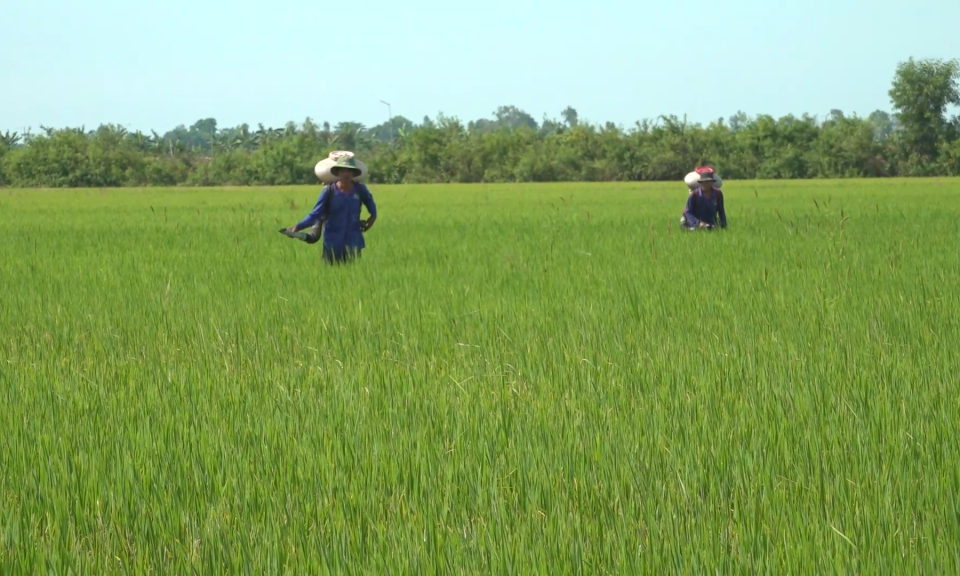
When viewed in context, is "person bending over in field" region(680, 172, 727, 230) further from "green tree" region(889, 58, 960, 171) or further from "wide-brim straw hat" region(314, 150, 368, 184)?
"green tree" region(889, 58, 960, 171)

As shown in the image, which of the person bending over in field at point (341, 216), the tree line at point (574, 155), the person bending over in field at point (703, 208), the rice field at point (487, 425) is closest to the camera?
the rice field at point (487, 425)

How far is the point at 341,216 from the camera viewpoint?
31.8 ft

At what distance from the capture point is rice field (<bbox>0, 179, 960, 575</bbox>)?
2541 mm

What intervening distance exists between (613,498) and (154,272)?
768cm

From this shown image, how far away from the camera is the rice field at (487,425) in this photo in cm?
254

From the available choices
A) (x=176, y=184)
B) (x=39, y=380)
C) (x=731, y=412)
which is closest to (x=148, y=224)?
(x=39, y=380)

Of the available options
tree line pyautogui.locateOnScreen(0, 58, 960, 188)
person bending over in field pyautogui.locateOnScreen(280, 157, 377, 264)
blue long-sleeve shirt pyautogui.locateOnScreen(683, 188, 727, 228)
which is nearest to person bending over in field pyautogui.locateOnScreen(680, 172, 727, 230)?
blue long-sleeve shirt pyautogui.locateOnScreen(683, 188, 727, 228)

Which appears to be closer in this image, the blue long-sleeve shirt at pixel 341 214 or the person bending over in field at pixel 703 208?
the blue long-sleeve shirt at pixel 341 214

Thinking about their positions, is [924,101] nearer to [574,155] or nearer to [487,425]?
[574,155]

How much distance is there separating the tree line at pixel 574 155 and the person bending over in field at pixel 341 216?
5357 cm

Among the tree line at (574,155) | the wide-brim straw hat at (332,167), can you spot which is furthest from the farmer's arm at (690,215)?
the tree line at (574,155)

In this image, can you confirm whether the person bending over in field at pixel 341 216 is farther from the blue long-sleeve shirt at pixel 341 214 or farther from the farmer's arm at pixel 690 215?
the farmer's arm at pixel 690 215

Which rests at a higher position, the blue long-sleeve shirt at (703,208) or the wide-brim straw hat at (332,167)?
the wide-brim straw hat at (332,167)

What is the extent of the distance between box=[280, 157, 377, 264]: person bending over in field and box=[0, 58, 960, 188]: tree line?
176ft
